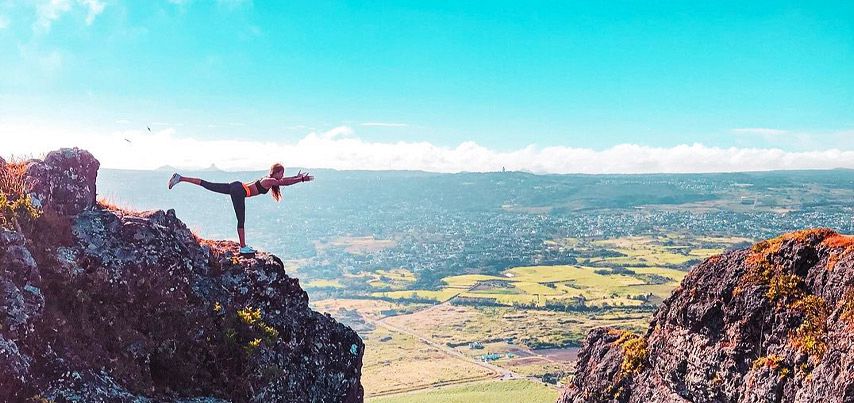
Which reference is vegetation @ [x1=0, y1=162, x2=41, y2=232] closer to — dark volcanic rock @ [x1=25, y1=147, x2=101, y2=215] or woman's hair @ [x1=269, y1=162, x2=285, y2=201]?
dark volcanic rock @ [x1=25, y1=147, x2=101, y2=215]

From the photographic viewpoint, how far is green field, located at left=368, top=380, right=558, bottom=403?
94625 millimetres

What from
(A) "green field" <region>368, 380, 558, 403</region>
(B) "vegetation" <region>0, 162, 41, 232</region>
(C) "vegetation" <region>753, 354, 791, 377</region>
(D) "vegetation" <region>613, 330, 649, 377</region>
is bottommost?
(A) "green field" <region>368, 380, 558, 403</region>

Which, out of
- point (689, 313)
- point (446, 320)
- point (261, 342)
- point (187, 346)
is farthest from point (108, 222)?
point (446, 320)

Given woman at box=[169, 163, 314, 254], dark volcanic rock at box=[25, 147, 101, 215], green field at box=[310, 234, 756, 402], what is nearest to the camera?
dark volcanic rock at box=[25, 147, 101, 215]

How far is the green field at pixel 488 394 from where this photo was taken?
9462cm

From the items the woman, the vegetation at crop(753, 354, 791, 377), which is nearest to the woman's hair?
the woman

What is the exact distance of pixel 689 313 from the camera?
19391mm

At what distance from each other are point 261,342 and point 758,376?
42.9 feet

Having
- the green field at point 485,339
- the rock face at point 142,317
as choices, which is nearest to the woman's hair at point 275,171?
the rock face at point 142,317

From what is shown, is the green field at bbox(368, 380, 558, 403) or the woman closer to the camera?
the woman

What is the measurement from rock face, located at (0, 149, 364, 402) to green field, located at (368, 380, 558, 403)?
78956 millimetres

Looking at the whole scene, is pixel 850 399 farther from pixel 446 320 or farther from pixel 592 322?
pixel 446 320

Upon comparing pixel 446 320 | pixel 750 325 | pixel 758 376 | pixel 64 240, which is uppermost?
pixel 64 240

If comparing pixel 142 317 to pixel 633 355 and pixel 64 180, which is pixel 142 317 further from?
pixel 633 355
